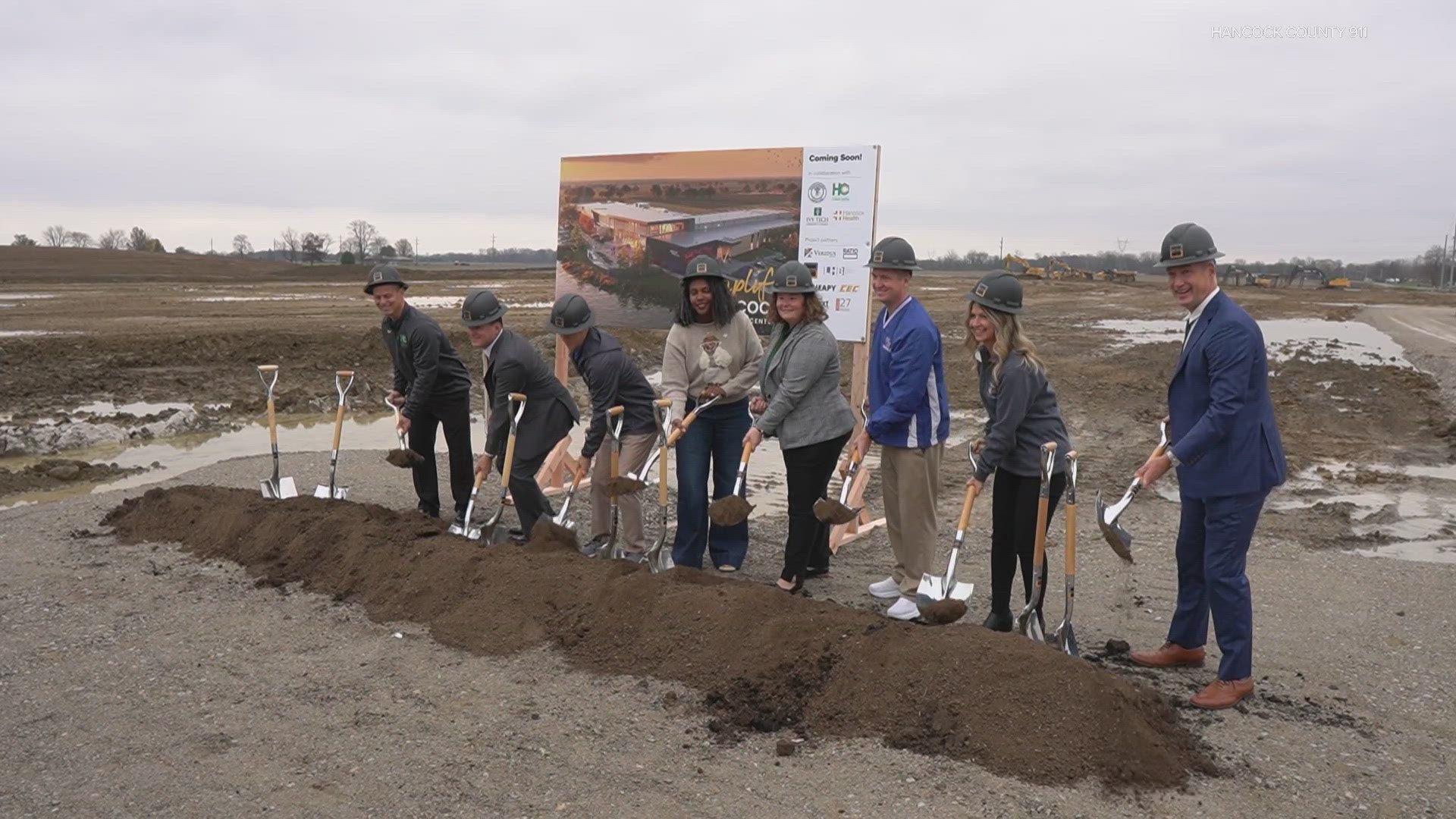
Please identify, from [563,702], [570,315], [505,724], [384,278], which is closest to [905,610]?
[563,702]

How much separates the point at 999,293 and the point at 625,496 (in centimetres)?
298

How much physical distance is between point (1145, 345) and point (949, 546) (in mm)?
17983

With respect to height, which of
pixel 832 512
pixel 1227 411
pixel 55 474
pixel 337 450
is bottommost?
pixel 55 474

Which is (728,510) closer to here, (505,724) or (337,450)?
(505,724)

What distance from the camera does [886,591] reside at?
6.32 metres

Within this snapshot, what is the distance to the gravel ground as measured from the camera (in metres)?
3.80

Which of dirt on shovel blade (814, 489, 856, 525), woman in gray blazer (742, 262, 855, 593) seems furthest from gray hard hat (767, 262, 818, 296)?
dirt on shovel blade (814, 489, 856, 525)

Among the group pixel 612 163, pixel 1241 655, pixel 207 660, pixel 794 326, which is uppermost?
pixel 612 163

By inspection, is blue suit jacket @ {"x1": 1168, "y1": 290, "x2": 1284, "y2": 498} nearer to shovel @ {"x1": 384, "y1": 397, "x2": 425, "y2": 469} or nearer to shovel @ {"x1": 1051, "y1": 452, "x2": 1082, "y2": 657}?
shovel @ {"x1": 1051, "y1": 452, "x2": 1082, "y2": 657}

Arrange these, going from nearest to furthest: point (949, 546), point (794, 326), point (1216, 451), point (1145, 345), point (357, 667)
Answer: point (1216, 451) → point (357, 667) → point (794, 326) → point (949, 546) → point (1145, 345)

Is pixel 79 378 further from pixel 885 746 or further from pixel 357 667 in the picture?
pixel 885 746

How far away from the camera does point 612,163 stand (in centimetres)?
935

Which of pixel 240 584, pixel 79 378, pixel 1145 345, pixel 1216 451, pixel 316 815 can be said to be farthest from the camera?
pixel 1145 345

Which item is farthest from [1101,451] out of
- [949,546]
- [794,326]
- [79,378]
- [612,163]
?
[79,378]
